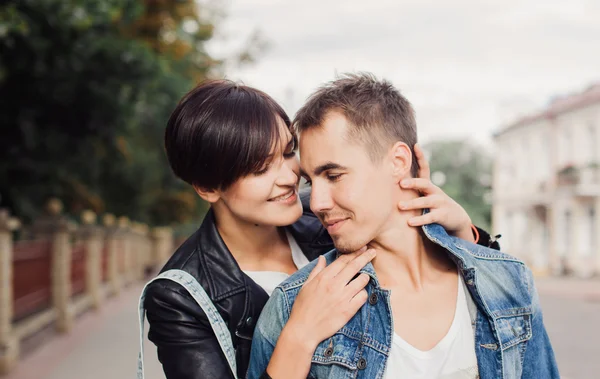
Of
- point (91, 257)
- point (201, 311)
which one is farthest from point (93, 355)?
point (201, 311)

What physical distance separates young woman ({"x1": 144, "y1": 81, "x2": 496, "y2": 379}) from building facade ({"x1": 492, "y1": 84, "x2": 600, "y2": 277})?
30411 millimetres

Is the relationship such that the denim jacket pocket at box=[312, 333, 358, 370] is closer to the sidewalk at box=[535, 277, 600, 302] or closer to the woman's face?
the woman's face

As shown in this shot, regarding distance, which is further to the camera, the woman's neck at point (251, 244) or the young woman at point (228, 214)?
the woman's neck at point (251, 244)

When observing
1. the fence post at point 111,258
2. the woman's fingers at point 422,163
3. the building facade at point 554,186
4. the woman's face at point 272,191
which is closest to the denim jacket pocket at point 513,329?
the woman's fingers at point 422,163

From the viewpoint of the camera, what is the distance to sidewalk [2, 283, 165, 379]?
28.6 ft

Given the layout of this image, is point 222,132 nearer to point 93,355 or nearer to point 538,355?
point 538,355

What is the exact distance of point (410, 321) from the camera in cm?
249

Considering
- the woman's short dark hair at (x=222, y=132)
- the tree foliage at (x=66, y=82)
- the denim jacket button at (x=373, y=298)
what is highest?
the tree foliage at (x=66, y=82)

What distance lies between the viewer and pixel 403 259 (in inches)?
103

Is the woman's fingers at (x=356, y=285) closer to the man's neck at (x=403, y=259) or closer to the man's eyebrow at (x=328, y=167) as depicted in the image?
the man's neck at (x=403, y=259)

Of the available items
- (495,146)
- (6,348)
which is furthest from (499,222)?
(6,348)

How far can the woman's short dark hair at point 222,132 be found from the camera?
111 inches

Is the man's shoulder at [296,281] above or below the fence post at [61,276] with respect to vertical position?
above

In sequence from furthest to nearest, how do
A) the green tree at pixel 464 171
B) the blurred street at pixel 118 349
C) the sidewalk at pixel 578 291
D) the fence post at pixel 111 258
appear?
1. the green tree at pixel 464 171
2. the sidewalk at pixel 578 291
3. the fence post at pixel 111 258
4. the blurred street at pixel 118 349
